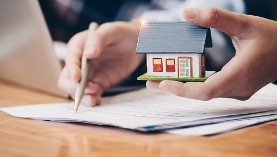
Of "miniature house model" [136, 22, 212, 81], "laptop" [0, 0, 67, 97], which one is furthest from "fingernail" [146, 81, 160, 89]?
"laptop" [0, 0, 67, 97]

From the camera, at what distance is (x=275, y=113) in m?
0.50

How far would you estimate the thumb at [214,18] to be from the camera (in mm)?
424

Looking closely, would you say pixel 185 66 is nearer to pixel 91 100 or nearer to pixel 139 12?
pixel 91 100

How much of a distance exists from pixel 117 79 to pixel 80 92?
0.69 ft

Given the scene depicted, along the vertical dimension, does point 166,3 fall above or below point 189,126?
above

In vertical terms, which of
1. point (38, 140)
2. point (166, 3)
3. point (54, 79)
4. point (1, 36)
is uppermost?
point (166, 3)

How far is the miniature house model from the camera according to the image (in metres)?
0.43

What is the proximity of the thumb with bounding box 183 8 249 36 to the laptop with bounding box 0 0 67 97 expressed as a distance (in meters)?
0.37

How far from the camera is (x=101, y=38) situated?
2.28 ft

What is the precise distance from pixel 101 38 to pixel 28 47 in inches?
6.7

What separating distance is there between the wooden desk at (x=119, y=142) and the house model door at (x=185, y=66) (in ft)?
0.21

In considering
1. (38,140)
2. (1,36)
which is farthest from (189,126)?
(1,36)

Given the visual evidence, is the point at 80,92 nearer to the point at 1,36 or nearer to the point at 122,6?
the point at 1,36

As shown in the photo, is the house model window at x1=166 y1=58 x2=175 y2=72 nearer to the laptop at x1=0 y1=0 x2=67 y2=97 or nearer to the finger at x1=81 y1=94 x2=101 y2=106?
the finger at x1=81 y1=94 x2=101 y2=106
